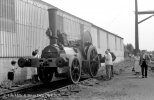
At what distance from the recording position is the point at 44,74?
12.6 metres

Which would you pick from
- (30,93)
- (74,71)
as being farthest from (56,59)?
(30,93)

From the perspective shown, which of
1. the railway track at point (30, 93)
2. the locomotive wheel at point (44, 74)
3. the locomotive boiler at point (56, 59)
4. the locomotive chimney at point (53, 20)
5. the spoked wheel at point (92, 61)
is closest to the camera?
the railway track at point (30, 93)

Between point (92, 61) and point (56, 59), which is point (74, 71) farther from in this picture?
point (92, 61)

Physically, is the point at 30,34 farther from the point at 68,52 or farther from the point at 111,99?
the point at 111,99

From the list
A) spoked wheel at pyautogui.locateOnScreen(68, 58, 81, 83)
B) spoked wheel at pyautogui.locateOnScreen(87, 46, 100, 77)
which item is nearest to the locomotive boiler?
spoked wheel at pyautogui.locateOnScreen(68, 58, 81, 83)

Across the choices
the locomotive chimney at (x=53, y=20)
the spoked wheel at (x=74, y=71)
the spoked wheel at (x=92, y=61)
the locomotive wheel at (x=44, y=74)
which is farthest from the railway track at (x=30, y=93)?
the spoked wheel at (x=92, y=61)

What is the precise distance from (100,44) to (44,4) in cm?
1578

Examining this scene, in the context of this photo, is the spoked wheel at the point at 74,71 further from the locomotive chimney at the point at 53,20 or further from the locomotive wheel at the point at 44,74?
the locomotive chimney at the point at 53,20

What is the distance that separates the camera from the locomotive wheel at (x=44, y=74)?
Answer: 12.5 m

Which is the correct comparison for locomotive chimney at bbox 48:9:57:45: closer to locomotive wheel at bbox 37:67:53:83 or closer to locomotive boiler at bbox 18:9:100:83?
locomotive boiler at bbox 18:9:100:83

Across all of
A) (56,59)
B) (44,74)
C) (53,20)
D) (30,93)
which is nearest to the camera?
(30,93)

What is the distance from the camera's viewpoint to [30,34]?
14.8 m

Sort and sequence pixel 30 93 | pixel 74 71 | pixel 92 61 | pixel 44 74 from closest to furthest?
pixel 30 93, pixel 74 71, pixel 44 74, pixel 92 61

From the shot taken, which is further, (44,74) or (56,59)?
(44,74)
